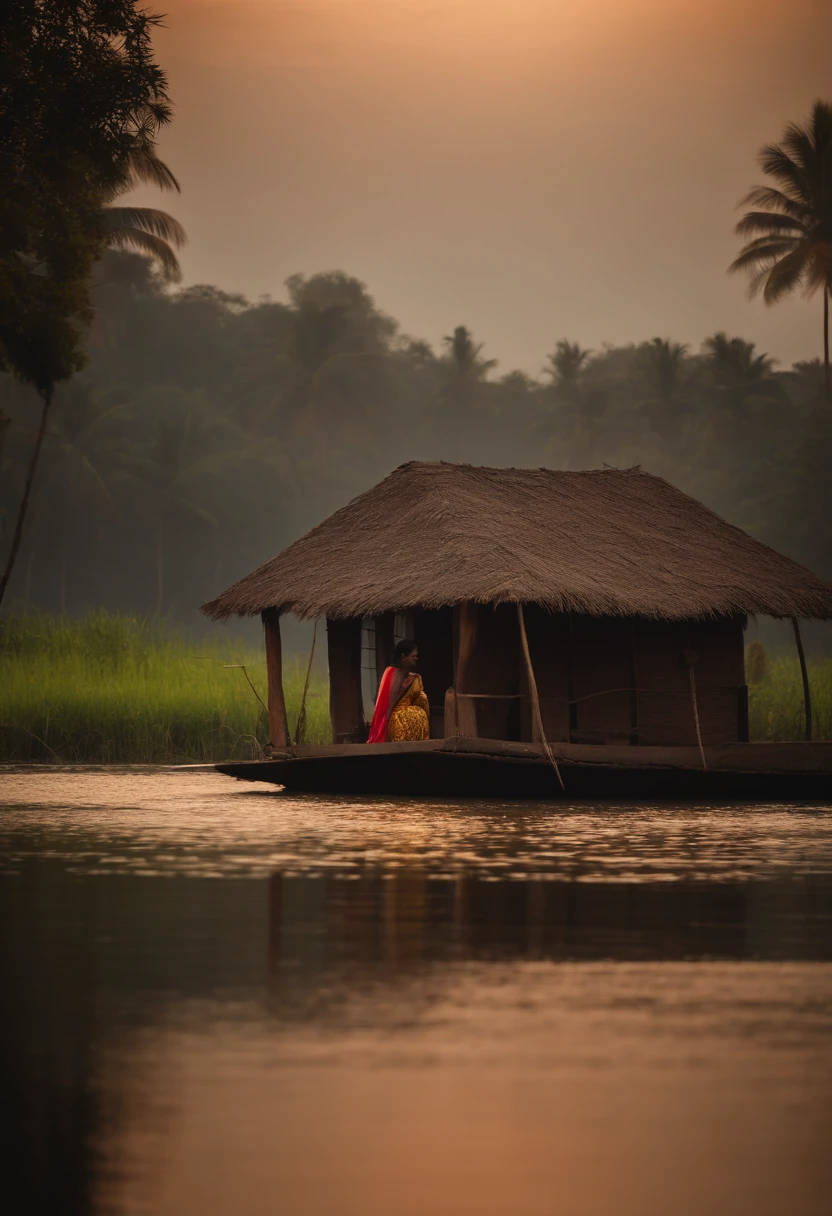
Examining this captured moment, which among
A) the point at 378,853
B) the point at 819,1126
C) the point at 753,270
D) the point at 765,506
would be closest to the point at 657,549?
the point at 378,853

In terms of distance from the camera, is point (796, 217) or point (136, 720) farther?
point (796, 217)

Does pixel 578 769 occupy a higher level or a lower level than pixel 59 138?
lower

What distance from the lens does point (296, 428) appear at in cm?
6662

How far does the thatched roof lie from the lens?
55.7 ft

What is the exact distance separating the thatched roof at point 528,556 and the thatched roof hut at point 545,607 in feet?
0.08

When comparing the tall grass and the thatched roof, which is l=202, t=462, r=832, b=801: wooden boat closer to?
the thatched roof

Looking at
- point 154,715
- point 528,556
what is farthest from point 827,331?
point 528,556

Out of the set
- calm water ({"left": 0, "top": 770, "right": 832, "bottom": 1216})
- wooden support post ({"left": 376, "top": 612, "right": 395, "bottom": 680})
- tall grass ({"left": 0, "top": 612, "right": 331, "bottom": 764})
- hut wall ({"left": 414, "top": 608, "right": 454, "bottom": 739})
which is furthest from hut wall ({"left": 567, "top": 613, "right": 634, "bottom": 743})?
calm water ({"left": 0, "top": 770, "right": 832, "bottom": 1216})

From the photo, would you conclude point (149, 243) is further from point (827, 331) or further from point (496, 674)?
point (496, 674)

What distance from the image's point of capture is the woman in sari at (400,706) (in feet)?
57.1

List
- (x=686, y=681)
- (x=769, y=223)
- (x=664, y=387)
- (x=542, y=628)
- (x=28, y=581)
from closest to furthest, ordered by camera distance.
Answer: (x=542, y=628)
(x=686, y=681)
(x=769, y=223)
(x=28, y=581)
(x=664, y=387)

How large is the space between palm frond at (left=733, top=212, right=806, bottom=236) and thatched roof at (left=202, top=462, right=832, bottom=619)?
92.1 ft

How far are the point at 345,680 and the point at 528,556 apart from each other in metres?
3.70

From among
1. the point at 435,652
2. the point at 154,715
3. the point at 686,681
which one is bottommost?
the point at 686,681
